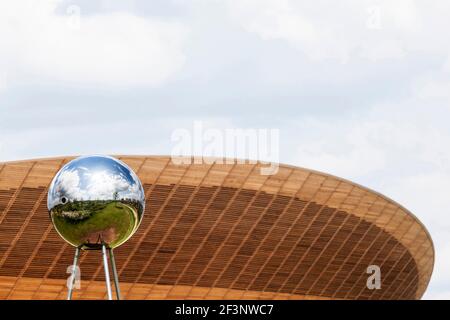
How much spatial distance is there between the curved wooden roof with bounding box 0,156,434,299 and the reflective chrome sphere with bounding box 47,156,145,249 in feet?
55.6

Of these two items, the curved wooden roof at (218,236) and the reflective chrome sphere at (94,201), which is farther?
the curved wooden roof at (218,236)

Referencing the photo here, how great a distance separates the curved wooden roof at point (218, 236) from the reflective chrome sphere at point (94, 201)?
17.0 m

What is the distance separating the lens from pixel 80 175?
12508mm

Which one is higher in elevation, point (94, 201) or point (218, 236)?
point (218, 236)

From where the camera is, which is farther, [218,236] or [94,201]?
[218,236]

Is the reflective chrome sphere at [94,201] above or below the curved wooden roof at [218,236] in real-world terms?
below

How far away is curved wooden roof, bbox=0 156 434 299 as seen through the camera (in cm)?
3095

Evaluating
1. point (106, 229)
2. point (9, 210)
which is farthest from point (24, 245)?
point (106, 229)

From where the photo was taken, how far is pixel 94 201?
12.5 metres

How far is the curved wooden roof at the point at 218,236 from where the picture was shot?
102 ft

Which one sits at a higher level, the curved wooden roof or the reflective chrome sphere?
the curved wooden roof

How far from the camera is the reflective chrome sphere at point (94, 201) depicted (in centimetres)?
1247

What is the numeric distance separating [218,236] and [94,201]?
70.2ft
